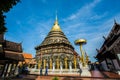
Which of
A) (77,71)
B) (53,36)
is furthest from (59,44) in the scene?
(77,71)

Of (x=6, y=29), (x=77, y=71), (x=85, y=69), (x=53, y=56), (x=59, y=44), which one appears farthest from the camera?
(x=59, y=44)

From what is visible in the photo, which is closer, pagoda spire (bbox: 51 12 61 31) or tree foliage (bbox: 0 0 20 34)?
tree foliage (bbox: 0 0 20 34)

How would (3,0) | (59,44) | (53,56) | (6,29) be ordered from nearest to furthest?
1. (3,0)
2. (6,29)
3. (53,56)
4. (59,44)

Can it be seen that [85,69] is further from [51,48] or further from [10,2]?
[51,48]

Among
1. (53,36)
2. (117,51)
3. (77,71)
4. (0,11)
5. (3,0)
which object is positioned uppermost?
(53,36)

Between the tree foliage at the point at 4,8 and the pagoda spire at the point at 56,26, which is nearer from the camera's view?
the tree foliage at the point at 4,8

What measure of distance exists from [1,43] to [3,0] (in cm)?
1023

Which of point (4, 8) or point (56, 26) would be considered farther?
point (56, 26)

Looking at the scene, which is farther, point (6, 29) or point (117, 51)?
point (117, 51)

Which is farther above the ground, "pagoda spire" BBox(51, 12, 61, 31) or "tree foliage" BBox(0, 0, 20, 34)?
"pagoda spire" BBox(51, 12, 61, 31)

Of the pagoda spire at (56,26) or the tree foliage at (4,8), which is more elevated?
the pagoda spire at (56,26)

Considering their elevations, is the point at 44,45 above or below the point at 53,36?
below

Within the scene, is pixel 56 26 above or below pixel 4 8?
above

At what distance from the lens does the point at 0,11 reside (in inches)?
292
